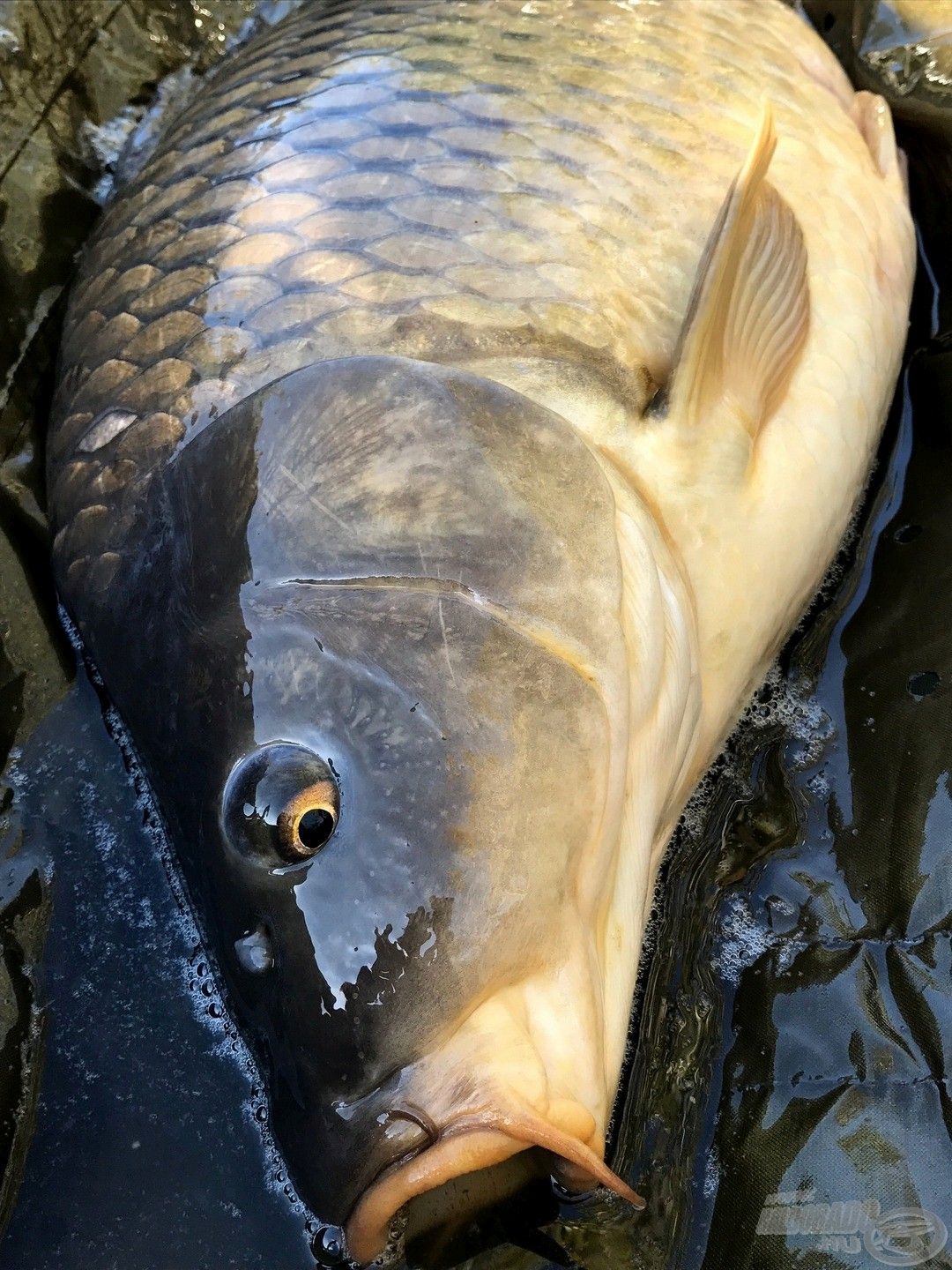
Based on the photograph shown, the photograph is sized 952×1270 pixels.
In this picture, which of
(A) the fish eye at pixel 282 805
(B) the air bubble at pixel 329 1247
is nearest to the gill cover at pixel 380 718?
(A) the fish eye at pixel 282 805

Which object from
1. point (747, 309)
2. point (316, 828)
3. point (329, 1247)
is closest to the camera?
point (316, 828)

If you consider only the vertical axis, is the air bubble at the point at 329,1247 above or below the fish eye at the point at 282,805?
below

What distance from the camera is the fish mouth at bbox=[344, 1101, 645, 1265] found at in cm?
134

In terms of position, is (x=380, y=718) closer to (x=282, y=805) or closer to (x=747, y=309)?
(x=282, y=805)

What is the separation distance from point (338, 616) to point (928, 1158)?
1.08 metres

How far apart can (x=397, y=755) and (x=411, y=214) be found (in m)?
1.02

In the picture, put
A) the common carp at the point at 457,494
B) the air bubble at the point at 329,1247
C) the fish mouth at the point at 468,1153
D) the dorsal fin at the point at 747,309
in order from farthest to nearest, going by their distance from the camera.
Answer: the dorsal fin at the point at 747,309 < the air bubble at the point at 329,1247 < the common carp at the point at 457,494 < the fish mouth at the point at 468,1153

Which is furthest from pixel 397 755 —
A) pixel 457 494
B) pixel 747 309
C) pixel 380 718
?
pixel 747 309

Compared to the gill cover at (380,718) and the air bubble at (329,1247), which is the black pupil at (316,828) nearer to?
the gill cover at (380,718)

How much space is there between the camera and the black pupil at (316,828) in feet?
4.83

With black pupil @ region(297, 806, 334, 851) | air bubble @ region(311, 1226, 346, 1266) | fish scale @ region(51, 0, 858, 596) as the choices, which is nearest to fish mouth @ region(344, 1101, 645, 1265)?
air bubble @ region(311, 1226, 346, 1266)

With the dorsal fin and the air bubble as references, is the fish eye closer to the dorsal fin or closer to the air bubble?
the air bubble

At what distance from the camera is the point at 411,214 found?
6.64ft

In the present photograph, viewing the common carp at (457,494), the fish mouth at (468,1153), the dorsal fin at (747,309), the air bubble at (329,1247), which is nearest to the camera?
the fish mouth at (468,1153)
